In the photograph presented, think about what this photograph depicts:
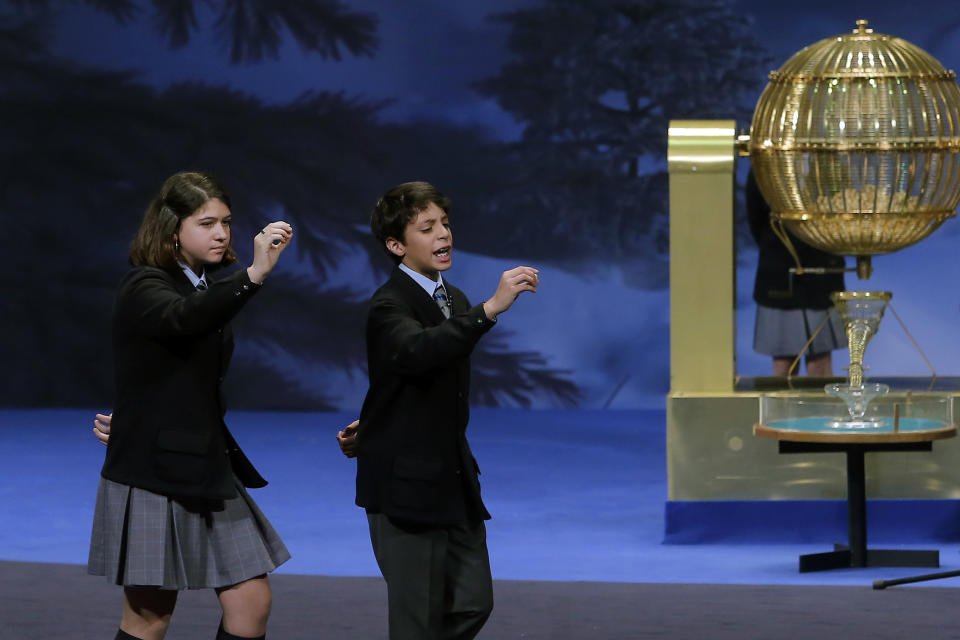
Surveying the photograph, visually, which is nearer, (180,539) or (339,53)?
(180,539)

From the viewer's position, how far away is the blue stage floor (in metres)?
6.15

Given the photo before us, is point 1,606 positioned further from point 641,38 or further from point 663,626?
point 641,38

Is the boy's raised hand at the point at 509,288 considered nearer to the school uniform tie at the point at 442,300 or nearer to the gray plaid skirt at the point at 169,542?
the school uniform tie at the point at 442,300

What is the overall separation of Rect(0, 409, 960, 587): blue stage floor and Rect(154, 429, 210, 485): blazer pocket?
8.14 feet

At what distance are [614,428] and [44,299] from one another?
4650mm

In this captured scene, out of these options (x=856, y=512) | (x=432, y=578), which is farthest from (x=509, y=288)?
(x=856, y=512)

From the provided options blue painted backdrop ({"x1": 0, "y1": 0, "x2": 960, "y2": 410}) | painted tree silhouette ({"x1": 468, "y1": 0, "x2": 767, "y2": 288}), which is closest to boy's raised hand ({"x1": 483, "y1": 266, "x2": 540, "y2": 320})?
blue painted backdrop ({"x1": 0, "y1": 0, "x2": 960, "y2": 410})

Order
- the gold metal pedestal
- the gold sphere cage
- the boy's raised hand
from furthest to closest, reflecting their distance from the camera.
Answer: the gold metal pedestal < the gold sphere cage < the boy's raised hand

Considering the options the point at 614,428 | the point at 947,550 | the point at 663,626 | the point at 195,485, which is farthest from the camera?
the point at 614,428

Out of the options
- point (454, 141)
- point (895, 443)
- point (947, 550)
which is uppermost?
point (454, 141)

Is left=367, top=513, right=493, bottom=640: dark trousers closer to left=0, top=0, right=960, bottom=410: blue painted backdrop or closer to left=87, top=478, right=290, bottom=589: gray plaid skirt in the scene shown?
left=87, top=478, right=290, bottom=589: gray plaid skirt

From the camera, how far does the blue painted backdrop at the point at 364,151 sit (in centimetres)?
1218

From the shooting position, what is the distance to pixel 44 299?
1271 cm

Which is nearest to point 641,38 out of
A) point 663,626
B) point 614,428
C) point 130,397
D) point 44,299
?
point 614,428
